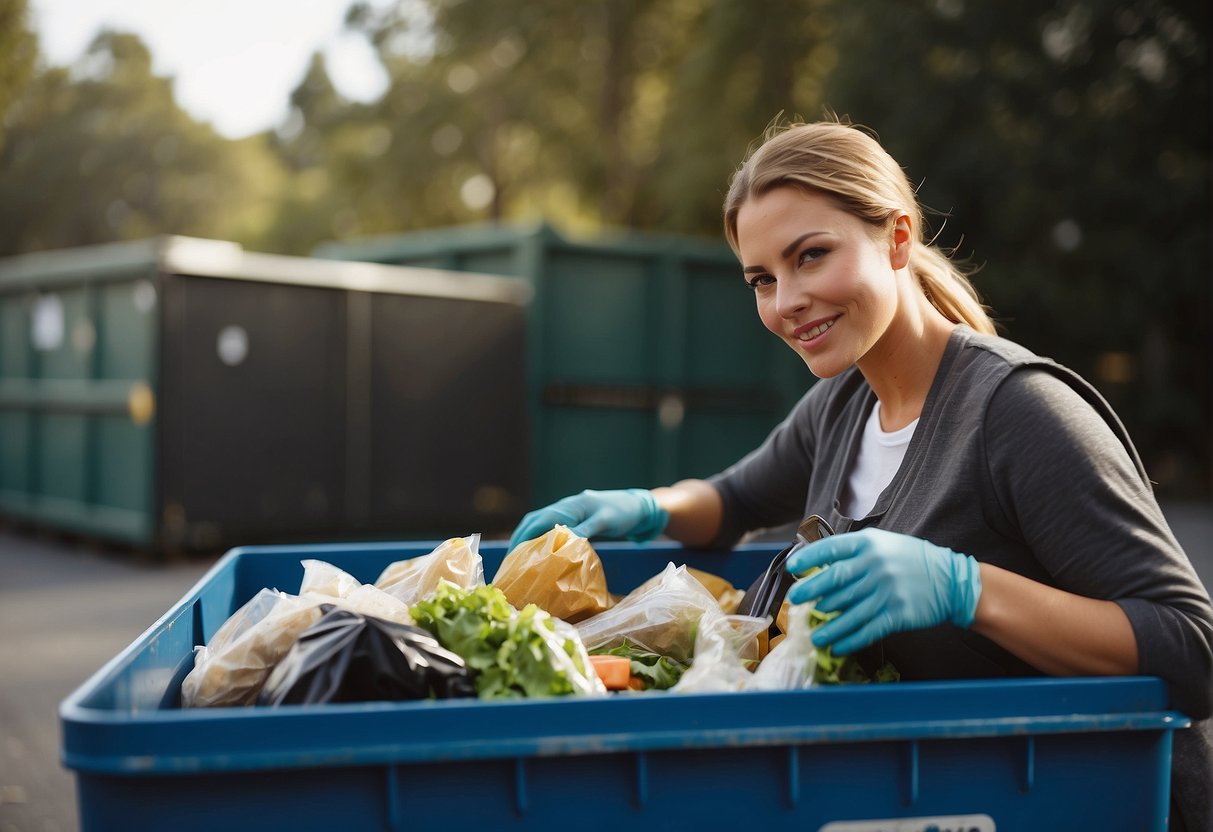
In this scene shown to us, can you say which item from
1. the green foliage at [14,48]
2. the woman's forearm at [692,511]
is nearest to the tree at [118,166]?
the green foliage at [14,48]

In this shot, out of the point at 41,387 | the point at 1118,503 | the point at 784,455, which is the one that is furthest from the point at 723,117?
the point at 1118,503

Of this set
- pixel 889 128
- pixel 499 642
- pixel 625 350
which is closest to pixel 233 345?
pixel 625 350

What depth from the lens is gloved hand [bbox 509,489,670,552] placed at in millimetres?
2742

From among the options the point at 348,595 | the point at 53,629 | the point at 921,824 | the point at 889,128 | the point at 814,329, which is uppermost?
the point at 889,128

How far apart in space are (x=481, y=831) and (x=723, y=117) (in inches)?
703

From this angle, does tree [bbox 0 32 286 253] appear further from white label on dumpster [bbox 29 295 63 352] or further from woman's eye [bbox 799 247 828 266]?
woman's eye [bbox 799 247 828 266]

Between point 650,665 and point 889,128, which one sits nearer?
point 650,665

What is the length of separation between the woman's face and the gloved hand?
693 mm

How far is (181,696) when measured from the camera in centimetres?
201

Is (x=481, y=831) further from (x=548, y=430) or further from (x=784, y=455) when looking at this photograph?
(x=548, y=430)

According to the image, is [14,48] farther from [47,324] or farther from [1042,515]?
[1042,515]

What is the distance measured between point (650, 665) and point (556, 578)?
33cm

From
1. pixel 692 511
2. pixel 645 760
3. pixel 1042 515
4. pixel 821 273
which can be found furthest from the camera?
pixel 692 511

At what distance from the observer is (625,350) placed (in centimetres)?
991
